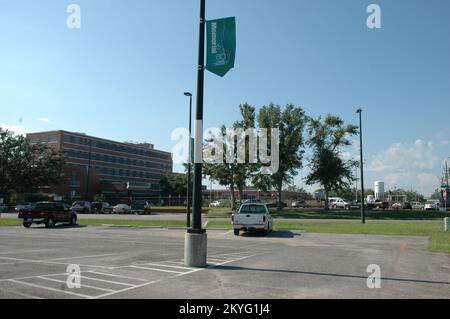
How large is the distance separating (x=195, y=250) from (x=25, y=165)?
7776 cm

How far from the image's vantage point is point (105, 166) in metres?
126

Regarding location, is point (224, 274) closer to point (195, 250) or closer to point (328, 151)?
point (195, 250)

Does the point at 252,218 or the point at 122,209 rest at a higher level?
the point at 252,218

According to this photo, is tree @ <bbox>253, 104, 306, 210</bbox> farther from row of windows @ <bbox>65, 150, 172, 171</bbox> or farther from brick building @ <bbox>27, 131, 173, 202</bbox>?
row of windows @ <bbox>65, 150, 172, 171</bbox>

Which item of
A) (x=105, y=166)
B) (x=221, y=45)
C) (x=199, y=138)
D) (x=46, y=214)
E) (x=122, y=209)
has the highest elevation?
(x=105, y=166)

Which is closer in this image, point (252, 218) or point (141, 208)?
point (252, 218)

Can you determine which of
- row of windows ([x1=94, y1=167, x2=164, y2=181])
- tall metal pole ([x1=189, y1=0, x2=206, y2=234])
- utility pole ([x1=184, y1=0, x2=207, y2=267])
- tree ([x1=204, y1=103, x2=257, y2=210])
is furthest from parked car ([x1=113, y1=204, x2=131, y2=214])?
row of windows ([x1=94, y1=167, x2=164, y2=181])

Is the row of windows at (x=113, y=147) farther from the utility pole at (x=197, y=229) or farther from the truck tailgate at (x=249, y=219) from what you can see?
the utility pole at (x=197, y=229)

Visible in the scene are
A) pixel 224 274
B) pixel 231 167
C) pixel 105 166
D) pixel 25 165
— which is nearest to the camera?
pixel 224 274

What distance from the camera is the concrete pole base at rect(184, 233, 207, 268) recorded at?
1127 cm

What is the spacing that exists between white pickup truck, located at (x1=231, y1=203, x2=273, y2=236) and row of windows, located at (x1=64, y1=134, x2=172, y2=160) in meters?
98.2

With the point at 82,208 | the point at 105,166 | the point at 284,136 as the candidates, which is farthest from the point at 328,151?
the point at 105,166

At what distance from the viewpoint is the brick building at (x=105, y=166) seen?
97.8 meters
